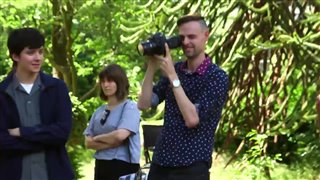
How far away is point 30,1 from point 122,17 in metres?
1.52

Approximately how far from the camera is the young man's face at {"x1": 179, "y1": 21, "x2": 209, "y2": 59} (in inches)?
161

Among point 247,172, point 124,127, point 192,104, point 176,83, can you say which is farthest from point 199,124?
point 247,172

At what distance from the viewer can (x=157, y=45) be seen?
408 cm

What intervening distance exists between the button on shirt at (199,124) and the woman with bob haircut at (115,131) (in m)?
1.32

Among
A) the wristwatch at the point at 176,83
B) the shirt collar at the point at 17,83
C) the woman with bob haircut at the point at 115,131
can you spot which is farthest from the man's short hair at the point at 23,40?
the woman with bob haircut at the point at 115,131

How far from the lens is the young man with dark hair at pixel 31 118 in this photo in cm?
402

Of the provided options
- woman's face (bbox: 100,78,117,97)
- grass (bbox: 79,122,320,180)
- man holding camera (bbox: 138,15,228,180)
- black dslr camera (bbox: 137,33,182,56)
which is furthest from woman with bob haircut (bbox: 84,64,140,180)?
grass (bbox: 79,122,320,180)

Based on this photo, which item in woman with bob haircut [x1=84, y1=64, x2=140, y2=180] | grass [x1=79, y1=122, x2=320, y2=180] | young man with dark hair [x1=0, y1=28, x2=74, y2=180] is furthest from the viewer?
grass [x1=79, y1=122, x2=320, y2=180]

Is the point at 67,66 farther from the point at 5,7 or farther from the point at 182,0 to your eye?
the point at 182,0

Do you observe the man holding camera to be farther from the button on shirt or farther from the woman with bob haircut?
the woman with bob haircut

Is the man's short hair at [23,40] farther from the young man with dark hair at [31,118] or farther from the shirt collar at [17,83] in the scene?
the shirt collar at [17,83]

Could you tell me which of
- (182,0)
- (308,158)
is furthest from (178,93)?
(308,158)

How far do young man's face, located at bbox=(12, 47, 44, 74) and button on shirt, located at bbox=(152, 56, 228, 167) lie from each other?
0.71 m

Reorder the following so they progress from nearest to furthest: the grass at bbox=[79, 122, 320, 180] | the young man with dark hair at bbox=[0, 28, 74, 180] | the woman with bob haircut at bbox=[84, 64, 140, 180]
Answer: the young man with dark hair at bbox=[0, 28, 74, 180] < the woman with bob haircut at bbox=[84, 64, 140, 180] < the grass at bbox=[79, 122, 320, 180]
